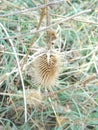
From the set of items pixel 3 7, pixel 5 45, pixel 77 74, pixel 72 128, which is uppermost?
pixel 3 7

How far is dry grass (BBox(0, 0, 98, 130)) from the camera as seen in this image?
1.23 m

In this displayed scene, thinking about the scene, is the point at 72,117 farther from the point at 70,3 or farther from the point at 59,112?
the point at 70,3

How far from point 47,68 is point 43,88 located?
16 cm

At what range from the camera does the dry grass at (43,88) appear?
123 centimetres

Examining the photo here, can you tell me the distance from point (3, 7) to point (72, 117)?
0.57m

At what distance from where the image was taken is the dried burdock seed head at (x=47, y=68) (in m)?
1.18

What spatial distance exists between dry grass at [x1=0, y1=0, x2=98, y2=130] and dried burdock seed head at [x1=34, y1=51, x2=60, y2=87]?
0.02m

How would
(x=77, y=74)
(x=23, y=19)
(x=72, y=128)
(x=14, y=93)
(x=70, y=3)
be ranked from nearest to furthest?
(x=72, y=128) → (x=14, y=93) → (x=77, y=74) → (x=23, y=19) → (x=70, y=3)

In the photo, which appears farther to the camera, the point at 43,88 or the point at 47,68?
the point at 43,88

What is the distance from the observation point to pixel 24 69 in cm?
129

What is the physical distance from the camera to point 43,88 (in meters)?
1.35

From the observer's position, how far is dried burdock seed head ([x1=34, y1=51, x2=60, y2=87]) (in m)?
→ 1.18

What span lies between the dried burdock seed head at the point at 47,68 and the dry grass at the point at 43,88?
2 centimetres

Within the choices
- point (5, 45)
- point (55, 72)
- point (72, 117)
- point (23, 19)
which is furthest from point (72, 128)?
point (23, 19)
